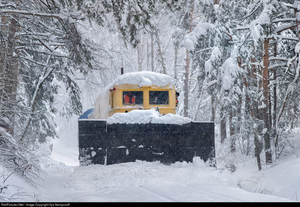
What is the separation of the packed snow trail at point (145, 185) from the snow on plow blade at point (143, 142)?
0.80 ft

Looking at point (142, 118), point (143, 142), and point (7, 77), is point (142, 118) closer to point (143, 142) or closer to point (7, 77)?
point (143, 142)

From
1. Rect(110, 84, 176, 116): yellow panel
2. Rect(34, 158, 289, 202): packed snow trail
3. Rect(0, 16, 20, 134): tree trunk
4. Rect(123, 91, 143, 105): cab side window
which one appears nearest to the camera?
Rect(34, 158, 289, 202): packed snow trail

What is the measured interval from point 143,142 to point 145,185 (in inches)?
85.8

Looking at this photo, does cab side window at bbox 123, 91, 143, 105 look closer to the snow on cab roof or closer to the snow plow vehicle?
the snow on cab roof

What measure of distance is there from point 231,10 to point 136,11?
7218 millimetres

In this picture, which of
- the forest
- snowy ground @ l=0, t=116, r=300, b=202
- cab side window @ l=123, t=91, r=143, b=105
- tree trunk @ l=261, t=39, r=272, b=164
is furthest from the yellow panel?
tree trunk @ l=261, t=39, r=272, b=164

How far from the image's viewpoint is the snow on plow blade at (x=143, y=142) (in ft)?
28.4

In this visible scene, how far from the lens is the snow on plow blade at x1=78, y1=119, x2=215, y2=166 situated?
866 centimetres

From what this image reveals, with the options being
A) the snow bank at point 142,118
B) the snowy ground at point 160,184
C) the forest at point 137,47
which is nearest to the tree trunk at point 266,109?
the forest at point 137,47

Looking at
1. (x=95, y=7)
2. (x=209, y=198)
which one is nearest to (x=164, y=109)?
(x=95, y=7)

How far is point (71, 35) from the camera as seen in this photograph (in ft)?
26.5

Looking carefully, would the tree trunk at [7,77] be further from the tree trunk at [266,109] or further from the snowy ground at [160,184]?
the tree trunk at [266,109]

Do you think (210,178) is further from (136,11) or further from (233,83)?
(136,11)

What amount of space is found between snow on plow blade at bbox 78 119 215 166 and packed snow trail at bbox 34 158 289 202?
243mm
